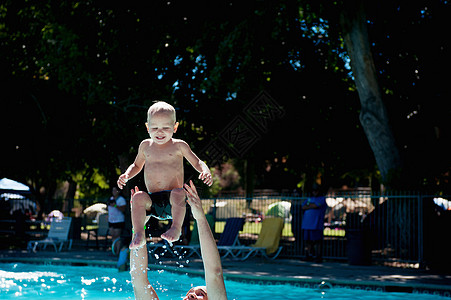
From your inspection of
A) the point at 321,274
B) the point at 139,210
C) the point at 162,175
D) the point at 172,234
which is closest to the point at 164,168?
the point at 162,175

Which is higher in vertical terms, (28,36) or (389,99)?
(28,36)

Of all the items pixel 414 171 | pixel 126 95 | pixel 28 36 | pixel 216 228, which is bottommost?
pixel 216 228

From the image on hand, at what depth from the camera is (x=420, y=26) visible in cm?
1956

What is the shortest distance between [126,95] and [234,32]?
5.43 meters

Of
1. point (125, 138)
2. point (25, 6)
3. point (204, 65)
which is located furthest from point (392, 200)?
point (25, 6)

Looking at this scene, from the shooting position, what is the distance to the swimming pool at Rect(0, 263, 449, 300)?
1029 cm

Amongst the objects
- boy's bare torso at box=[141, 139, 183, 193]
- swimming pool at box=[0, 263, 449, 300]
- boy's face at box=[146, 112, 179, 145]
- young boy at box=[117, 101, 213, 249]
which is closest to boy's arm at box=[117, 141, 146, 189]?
young boy at box=[117, 101, 213, 249]

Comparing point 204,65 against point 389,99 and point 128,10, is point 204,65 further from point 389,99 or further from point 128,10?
point 389,99

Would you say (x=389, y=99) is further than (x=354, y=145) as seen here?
No

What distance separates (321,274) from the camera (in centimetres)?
1197

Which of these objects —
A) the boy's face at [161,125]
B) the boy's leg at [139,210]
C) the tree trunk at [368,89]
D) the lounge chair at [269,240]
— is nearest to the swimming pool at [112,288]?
the lounge chair at [269,240]

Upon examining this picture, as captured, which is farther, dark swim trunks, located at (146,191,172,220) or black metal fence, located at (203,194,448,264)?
black metal fence, located at (203,194,448,264)

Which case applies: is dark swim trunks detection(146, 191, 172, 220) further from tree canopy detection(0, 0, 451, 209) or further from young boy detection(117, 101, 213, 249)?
tree canopy detection(0, 0, 451, 209)

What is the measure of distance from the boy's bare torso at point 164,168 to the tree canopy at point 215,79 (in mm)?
11887
